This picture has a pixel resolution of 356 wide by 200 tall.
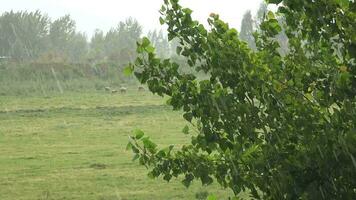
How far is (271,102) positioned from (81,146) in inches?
621

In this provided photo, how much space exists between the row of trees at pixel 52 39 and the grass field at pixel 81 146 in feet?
84.6

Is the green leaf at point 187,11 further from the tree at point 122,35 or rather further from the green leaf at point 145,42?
the tree at point 122,35

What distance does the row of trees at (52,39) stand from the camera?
6562 centimetres

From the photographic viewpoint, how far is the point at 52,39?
236ft

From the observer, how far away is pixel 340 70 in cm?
269

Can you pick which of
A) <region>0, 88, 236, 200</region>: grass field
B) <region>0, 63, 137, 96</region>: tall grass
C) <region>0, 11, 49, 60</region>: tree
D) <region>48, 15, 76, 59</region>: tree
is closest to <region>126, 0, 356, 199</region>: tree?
<region>0, 88, 236, 200</region>: grass field

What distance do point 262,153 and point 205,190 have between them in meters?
8.78

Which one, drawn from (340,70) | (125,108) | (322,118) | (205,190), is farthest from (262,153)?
(125,108)

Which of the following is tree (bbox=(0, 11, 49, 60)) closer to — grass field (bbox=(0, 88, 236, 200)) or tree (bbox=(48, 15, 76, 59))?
tree (bbox=(48, 15, 76, 59))

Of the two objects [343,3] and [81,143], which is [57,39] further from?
[343,3]

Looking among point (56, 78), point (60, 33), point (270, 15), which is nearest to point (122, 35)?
point (60, 33)

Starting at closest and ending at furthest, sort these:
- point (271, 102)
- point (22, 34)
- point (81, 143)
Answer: point (271, 102) < point (81, 143) < point (22, 34)

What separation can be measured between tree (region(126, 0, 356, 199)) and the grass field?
8.07 metres

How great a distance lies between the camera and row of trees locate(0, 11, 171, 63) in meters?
65.6
